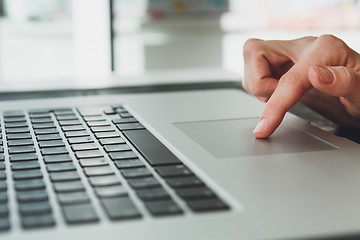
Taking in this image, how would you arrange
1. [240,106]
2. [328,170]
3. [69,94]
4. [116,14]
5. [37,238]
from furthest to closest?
[116,14] → [69,94] → [240,106] → [328,170] → [37,238]

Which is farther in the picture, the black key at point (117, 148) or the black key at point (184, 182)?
the black key at point (117, 148)

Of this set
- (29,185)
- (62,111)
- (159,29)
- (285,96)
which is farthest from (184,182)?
(159,29)

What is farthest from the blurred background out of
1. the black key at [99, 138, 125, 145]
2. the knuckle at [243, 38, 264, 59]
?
the black key at [99, 138, 125, 145]

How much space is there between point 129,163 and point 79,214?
0.39 feet

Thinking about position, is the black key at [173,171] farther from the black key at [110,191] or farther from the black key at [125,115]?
the black key at [125,115]

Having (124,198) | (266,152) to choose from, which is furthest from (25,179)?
(266,152)

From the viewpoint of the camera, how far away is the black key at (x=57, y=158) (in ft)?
1.47

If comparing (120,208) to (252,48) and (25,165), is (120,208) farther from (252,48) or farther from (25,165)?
(252,48)

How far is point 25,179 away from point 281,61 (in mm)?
453

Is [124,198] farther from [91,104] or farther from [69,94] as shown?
[69,94]

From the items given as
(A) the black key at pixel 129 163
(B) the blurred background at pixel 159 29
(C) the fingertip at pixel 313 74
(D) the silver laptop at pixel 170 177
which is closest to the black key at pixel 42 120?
(D) the silver laptop at pixel 170 177

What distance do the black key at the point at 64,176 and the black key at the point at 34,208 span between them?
0.18 feet

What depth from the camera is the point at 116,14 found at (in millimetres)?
3121

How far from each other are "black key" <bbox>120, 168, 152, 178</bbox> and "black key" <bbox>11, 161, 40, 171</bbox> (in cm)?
8
